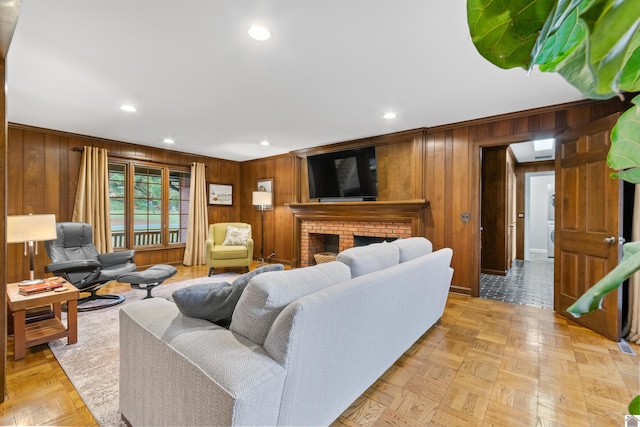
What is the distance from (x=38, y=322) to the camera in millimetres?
2527

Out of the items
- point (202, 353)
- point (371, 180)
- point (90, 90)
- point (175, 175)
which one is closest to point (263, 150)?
point (175, 175)

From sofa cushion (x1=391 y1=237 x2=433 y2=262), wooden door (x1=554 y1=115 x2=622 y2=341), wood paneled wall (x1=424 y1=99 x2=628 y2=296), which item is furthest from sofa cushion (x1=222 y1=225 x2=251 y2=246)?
wooden door (x1=554 y1=115 x2=622 y2=341)

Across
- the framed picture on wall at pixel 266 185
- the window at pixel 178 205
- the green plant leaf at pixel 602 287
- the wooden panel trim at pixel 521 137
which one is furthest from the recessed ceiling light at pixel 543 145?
the window at pixel 178 205

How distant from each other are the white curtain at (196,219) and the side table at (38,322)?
3.10 metres

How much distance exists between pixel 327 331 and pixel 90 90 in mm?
3216

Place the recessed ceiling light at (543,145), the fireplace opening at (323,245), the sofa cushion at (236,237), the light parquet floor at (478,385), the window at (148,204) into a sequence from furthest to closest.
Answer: the fireplace opening at (323,245), the sofa cushion at (236,237), the window at (148,204), the recessed ceiling light at (543,145), the light parquet floor at (478,385)

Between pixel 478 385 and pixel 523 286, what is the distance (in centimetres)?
314

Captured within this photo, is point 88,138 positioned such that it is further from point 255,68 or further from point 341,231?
point 341,231

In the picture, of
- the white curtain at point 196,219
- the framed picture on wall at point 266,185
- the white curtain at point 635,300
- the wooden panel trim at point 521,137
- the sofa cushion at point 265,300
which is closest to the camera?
the sofa cushion at point 265,300

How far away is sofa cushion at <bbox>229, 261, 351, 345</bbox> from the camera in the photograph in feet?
3.87

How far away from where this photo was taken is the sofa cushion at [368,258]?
1702mm

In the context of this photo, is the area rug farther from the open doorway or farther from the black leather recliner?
the open doorway

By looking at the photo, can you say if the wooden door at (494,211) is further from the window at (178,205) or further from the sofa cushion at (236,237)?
the window at (178,205)

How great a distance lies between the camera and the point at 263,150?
219 inches
